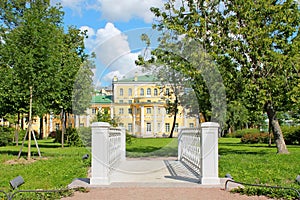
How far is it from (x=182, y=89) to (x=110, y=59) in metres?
3.58

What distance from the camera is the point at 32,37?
13438 mm

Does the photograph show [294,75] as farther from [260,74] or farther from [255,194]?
[255,194]

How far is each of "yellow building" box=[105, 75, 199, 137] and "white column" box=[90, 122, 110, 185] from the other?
3.33m

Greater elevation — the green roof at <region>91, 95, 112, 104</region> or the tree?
the tree

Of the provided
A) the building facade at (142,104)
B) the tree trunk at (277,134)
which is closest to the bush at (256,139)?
the tree trunk at (277,134)

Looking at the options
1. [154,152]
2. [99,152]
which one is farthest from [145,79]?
[154,152]

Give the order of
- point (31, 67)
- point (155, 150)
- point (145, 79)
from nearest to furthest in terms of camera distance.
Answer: point (145, 79) → point (31, 67) → point (155, 150)

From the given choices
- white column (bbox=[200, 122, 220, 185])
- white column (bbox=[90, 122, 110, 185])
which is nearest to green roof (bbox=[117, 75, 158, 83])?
white column (bbox=[90, 122, 110, 185])

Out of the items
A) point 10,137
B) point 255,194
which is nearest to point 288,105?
point 255,194

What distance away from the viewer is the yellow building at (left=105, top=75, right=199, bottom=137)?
10.9m

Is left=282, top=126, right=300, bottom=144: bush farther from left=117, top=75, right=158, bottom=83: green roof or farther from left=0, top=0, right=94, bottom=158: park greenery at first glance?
left=117, top=75, right=158, bottom=83: green roof

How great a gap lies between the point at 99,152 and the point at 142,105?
4005mm

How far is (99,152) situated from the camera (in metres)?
7.34

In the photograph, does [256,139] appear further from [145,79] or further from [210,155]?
[210,155]
